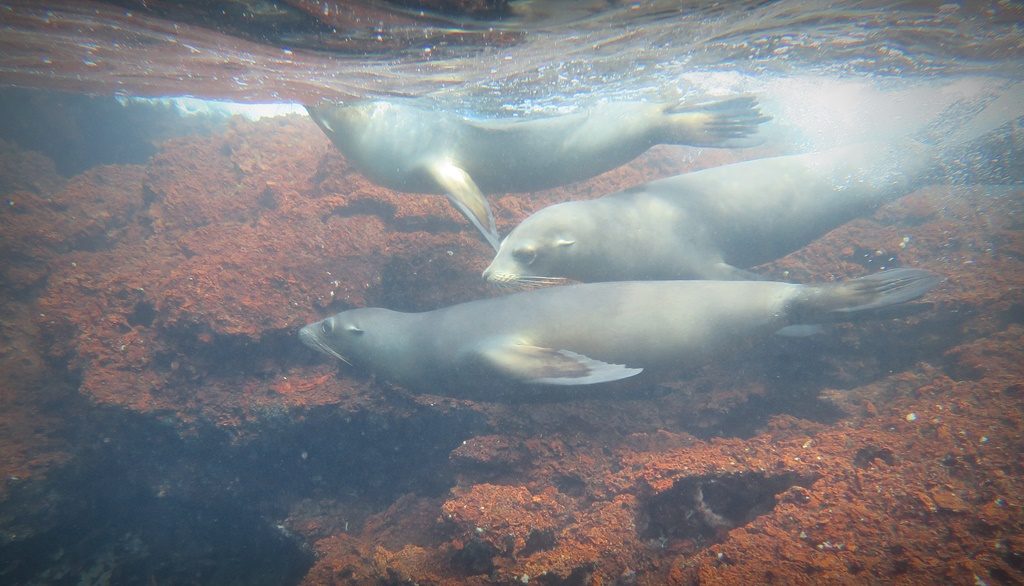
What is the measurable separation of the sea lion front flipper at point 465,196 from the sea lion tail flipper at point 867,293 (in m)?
3.32

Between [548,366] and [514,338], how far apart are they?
0.58 metres

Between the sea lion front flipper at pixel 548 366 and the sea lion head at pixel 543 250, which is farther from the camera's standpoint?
the sea lion head at pixel 543 250

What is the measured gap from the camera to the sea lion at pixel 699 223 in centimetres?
498

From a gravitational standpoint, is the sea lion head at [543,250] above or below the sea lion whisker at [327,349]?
above

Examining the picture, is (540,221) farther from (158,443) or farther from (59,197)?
(59,197)

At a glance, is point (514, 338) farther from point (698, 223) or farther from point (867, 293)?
point (867, 293)

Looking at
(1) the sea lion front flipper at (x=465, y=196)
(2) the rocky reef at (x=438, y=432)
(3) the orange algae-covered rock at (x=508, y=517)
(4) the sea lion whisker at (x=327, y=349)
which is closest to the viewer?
(2) the rocky reef at (x=438, y=432)

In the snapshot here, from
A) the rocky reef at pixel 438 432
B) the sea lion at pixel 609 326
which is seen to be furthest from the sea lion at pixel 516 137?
the sea lion at pixel 609 326

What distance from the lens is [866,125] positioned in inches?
585

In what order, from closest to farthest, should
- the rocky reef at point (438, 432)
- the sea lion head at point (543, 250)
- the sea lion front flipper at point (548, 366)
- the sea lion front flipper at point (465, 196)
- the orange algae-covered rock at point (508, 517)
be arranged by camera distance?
the rocky reef at point (438, 432) < the orange algae-covered rock at point (508, 517) < the sea lion front flipper at point (548, 366) < the sea lion head at point (543, 250) < the sea lion front flipper at point (465, 196)

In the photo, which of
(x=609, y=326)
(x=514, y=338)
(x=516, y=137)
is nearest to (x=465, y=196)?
(x=516, y=137)

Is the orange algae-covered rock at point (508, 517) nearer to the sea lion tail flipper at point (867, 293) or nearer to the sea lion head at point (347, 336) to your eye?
the sea lion head at point (347, 336)

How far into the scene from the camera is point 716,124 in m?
5.75

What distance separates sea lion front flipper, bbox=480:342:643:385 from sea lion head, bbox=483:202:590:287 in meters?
0.77
